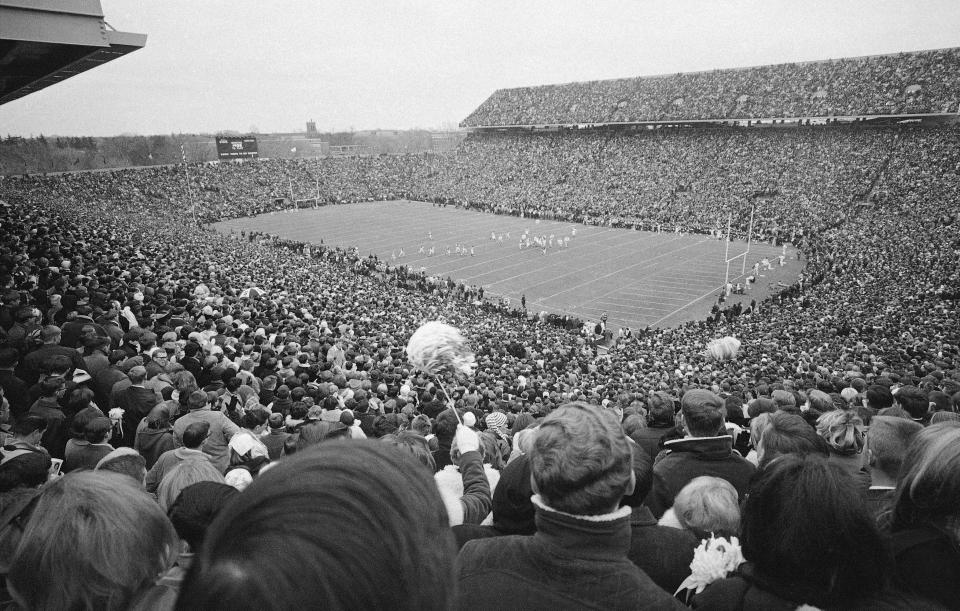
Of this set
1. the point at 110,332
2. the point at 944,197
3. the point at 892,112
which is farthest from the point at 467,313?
the point at 892,112

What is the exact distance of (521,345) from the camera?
19.2 meters

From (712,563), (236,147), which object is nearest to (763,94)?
(236,147)

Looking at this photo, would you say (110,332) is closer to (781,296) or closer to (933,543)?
(933,543)

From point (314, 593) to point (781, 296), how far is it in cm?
3146

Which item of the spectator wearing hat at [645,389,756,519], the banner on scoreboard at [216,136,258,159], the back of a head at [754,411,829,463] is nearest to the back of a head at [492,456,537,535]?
the spectator wearing hat at [645,389,756,519]

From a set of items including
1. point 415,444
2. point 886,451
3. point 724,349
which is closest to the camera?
point 886,451

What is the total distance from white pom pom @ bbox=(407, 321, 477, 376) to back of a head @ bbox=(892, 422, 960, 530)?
2.96 metres

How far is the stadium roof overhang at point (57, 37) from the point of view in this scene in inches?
390

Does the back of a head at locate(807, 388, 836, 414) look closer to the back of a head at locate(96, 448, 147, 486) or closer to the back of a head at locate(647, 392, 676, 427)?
the back of a head at locate(647, 392, 676, 427)

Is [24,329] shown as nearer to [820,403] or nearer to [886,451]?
[886,451]

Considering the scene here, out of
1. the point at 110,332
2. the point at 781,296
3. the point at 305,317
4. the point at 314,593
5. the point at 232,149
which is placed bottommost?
the point at 781,296

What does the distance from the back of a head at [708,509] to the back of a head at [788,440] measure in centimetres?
91

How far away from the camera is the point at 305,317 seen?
1764 centimetres

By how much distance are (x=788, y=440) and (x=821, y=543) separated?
2003mm
